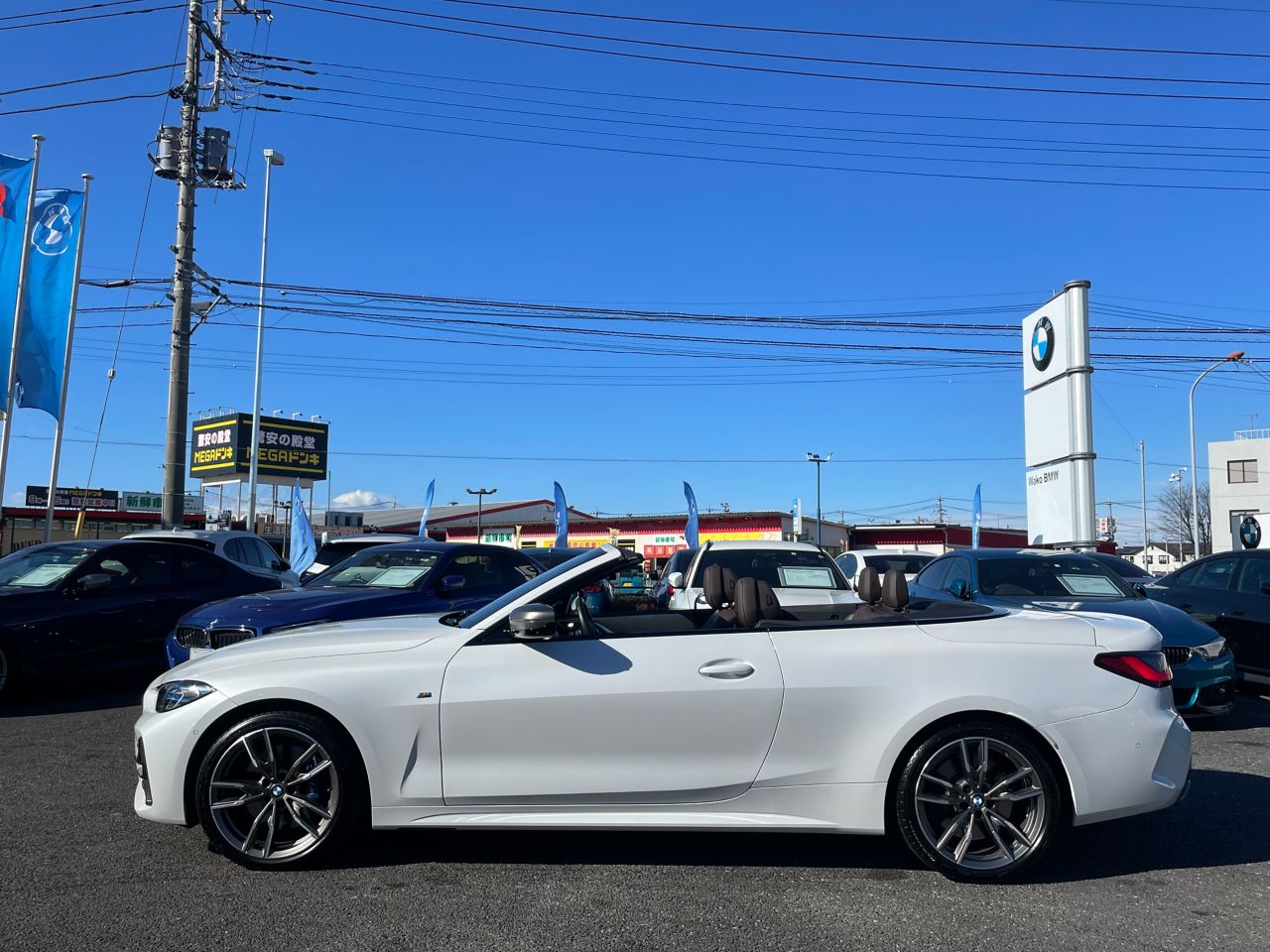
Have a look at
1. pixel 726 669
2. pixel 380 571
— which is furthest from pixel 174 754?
pixel 380 571

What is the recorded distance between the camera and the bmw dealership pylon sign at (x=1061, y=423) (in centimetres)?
1719

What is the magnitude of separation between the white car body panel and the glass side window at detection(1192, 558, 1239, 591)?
662cm

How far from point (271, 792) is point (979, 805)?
10.1 feet

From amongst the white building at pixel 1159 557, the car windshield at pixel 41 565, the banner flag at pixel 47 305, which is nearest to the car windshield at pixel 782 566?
the car windshield at pixel 41 565

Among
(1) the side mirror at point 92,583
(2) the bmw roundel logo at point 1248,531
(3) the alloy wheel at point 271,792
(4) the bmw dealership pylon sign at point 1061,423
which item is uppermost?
(4) the bmw dealership pylon sign at point 1061,423

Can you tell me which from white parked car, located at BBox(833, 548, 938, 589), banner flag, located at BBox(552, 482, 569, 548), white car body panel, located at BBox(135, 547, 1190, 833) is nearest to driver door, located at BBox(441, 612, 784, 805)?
white car body panel, located at BBox(135, 547, 1190, 833)

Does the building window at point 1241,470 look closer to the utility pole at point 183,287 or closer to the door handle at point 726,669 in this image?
the utility pole at point 183,287

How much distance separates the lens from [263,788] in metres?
4.34

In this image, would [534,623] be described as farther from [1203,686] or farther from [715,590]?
[1203,686]

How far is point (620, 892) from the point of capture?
4.11m

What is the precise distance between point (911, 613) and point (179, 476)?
15819 mm

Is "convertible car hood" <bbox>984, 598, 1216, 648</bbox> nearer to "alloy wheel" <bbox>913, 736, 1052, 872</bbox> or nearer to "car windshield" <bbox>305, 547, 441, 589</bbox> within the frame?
"alloy wheel" <bbox>913, 736, 1052, 872</bbox>

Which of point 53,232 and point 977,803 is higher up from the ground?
point 53,232

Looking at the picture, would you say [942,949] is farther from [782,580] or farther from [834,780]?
[782,580]
